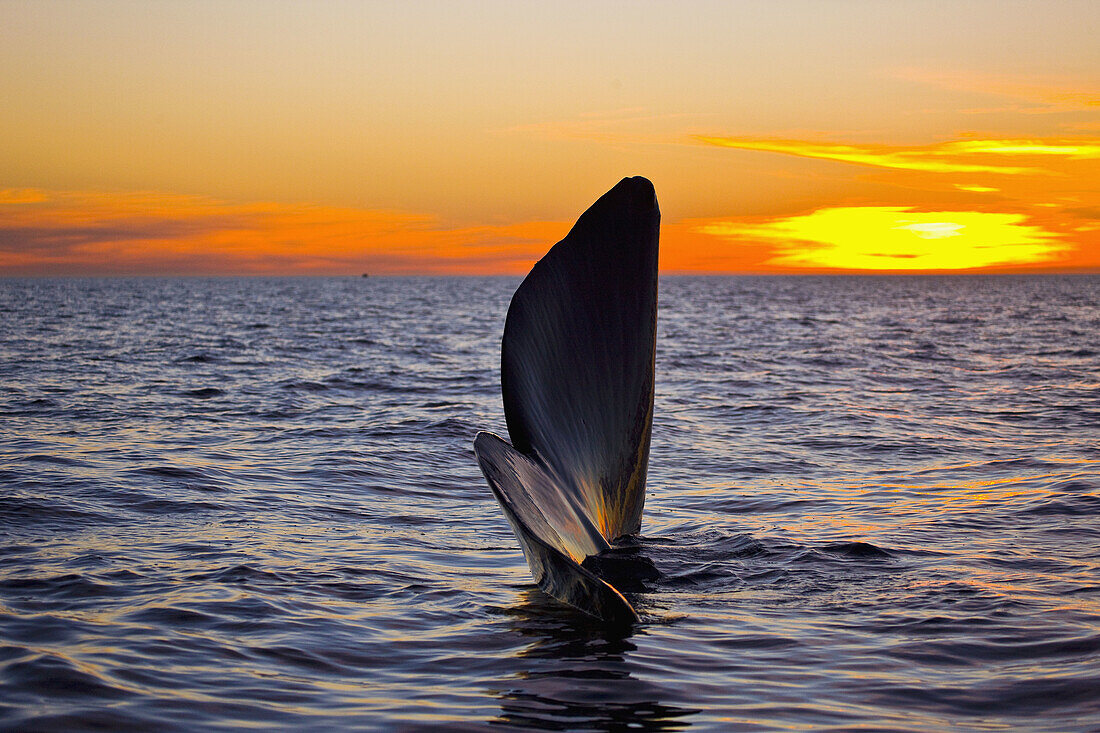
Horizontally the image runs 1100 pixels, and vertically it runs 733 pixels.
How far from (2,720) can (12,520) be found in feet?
13.3

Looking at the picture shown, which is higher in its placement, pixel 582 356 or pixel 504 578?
pixel 582 356

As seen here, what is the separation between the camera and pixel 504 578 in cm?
610

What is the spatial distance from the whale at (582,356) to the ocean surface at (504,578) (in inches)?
26.0

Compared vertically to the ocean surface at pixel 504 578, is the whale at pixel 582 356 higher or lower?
higher

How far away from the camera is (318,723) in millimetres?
3781

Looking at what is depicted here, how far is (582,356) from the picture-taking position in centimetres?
468

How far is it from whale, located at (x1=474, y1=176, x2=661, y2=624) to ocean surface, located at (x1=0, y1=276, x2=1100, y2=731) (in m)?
0.66

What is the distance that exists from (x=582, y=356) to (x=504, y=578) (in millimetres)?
1962

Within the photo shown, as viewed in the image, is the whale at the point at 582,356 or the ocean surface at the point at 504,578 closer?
the ocean surface at the point at 504,578

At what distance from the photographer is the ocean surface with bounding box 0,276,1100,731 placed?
4039 mm

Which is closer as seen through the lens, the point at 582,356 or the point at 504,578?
the point at 582,356

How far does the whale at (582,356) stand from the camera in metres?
4.52

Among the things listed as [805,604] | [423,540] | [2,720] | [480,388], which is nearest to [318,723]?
[2,720]

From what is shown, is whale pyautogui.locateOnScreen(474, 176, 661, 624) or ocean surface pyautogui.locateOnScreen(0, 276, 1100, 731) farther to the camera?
whale pyautogui.locateOnScreen(474, 176, 661, 624)
